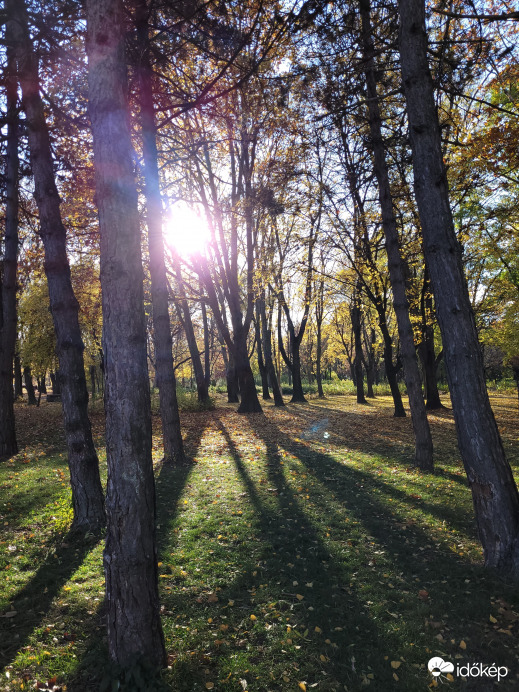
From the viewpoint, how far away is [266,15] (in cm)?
586

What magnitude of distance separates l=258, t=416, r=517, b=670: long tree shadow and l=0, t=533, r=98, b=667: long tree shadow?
3573 mm

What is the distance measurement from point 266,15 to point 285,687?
806 centimetres

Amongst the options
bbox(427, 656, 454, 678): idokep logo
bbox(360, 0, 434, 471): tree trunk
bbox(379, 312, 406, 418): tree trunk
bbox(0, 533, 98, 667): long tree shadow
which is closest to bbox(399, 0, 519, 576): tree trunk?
bbox(427, 656, 454, 678): idokep logo

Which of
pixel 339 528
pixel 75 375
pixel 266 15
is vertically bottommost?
pixel 339 528

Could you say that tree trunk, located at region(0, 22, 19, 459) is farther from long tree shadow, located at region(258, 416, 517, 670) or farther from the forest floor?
long tree shadow, located at region(258, 416, 517, 670)

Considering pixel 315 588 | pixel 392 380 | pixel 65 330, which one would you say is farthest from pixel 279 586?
pixel 392 380

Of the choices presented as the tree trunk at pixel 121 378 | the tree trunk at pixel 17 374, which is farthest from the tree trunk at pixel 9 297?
the tree trunk at pixel 17 374

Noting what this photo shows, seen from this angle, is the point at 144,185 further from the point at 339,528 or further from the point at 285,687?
the point at 285,687

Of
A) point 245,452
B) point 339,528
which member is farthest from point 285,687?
point 245,452

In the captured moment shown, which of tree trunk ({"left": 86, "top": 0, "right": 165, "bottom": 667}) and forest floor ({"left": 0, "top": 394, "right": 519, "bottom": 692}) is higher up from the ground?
tree trunk ({"left": 86, "top": 0, "right": 165, "bottom": 667})

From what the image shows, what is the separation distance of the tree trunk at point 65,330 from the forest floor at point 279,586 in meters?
0.54

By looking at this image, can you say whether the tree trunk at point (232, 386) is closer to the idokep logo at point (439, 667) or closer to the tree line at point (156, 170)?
the tree line at point (156, 170)

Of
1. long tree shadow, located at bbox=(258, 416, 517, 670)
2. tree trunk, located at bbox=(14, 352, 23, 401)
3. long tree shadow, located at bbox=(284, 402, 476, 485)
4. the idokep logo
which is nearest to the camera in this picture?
the idokep logo

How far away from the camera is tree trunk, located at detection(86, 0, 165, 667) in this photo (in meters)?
2.87
